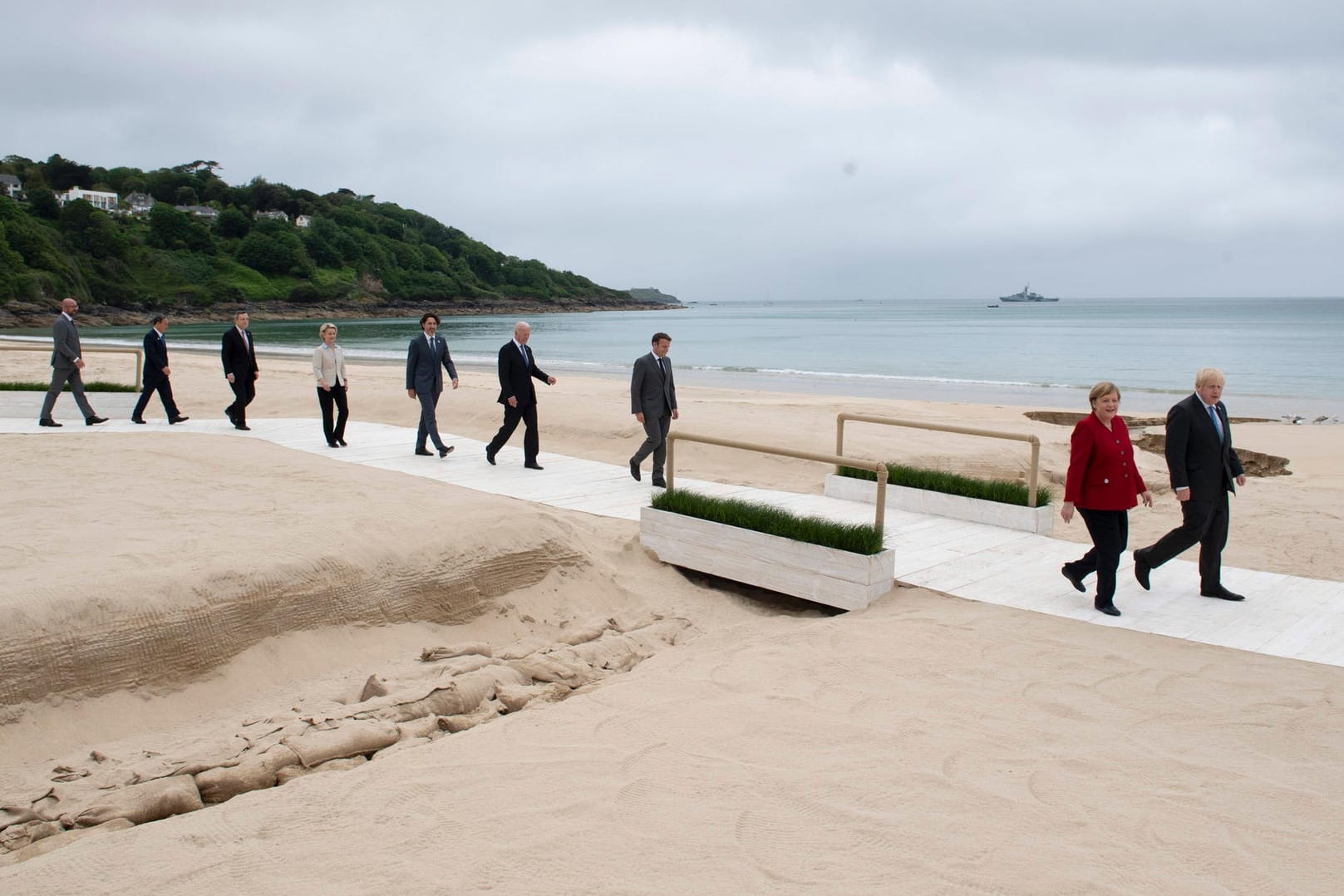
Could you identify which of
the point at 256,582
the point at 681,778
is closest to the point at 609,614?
the point at 256,582

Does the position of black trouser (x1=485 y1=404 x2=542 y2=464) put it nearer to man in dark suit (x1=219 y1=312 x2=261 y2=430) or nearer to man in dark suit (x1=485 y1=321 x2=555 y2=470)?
man in dark suit (x1=485 y1=321 x2=555 y2=470)

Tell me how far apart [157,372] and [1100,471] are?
1258 centimetres

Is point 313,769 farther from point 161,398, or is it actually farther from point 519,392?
point 161,398

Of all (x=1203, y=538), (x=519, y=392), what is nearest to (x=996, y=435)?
(x=1203, y=538)

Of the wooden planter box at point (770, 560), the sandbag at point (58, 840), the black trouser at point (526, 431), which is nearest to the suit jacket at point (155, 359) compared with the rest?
the black trouser at point (526, 431)

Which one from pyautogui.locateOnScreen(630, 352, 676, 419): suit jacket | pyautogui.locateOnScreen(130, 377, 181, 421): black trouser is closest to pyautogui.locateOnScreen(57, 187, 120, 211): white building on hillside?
pyautogui.locateOnScreen(130, 377, 181, 421): black trouser

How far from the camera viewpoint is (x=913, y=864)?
10.6 ft

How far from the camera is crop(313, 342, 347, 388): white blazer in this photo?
37.9ft

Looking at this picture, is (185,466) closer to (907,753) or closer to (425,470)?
(425,470)

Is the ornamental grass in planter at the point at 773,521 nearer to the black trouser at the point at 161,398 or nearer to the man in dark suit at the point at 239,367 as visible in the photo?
the man in dark suit at the point at 239,367

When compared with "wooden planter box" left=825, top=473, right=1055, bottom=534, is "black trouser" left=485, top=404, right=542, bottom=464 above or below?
above

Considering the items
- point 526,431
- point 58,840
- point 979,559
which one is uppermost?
point 526,431

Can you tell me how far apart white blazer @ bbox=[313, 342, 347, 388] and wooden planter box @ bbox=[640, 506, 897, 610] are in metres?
5.78

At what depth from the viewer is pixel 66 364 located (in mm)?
12398
